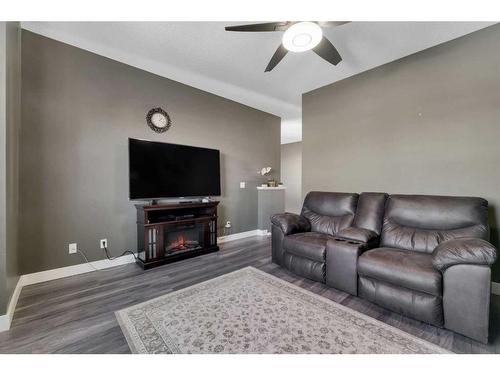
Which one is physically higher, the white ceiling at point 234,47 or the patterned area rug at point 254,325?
the white ceiling at point 234,47

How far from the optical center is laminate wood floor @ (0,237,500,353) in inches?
54.9

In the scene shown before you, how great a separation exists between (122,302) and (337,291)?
2.06 metres

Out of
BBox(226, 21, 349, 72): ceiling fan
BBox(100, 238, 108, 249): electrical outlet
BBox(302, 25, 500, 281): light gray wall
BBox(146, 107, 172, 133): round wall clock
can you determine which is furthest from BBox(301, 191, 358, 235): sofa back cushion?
BBox(100, 238, 108, 249): electrical outlet

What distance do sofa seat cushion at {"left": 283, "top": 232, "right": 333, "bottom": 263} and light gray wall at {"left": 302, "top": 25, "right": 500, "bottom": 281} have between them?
1.29 meters

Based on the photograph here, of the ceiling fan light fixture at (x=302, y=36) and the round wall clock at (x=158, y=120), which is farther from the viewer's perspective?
the round wall clock at (x=158, y=120)

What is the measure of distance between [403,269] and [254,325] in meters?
1.26

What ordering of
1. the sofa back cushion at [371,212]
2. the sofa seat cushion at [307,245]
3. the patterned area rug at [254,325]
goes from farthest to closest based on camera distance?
the sofa back cushion at [371,212], the sofa seat cushion at [307,245], the patterned area rug at [254,325]

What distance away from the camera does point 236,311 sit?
1.74 meters

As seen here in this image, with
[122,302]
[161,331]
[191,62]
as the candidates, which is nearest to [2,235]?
[122,302]

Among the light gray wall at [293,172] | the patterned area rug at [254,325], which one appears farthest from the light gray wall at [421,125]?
the light gray wall at [293,172]

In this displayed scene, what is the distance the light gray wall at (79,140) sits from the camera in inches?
89.3

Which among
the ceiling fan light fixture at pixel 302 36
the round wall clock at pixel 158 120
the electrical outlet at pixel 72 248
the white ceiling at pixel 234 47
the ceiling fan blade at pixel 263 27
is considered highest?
the white ceiling at pixel 234 47

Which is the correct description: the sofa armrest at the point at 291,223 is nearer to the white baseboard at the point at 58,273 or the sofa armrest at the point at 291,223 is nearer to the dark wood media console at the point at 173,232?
the dark wood media console at the point at 173,232

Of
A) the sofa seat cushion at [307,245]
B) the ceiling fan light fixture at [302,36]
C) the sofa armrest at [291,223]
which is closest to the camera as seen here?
the ceiling fan light fixture at [302,36]
